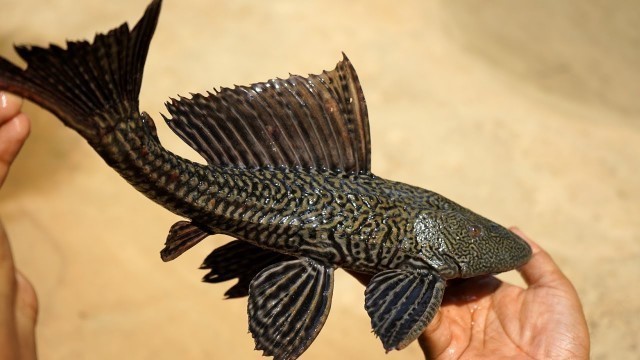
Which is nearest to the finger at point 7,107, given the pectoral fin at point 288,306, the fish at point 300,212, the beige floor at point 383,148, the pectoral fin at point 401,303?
the fish at point 300,212

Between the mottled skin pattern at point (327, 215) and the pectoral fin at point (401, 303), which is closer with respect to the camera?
the mottled skin pattern at point (327, 215)

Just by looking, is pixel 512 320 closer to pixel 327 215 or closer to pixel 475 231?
pixel 475 231

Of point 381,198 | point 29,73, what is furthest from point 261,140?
point 29,73

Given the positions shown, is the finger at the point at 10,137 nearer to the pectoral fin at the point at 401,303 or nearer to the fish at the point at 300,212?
the fish at the point at 300,212

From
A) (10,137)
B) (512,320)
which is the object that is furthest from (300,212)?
(512,320)

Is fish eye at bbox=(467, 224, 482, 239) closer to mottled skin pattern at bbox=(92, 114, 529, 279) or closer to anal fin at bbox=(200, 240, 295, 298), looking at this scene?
mottled skin pattern at bbox=(92, 114, 529, 279)

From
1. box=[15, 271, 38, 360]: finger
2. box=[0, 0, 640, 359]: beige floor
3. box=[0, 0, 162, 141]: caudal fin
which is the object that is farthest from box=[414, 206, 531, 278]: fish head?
box=[0, 0, 640, 359]: beige floor

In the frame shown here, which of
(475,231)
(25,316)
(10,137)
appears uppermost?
(475,231)

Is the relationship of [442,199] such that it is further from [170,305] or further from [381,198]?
[170,305]
